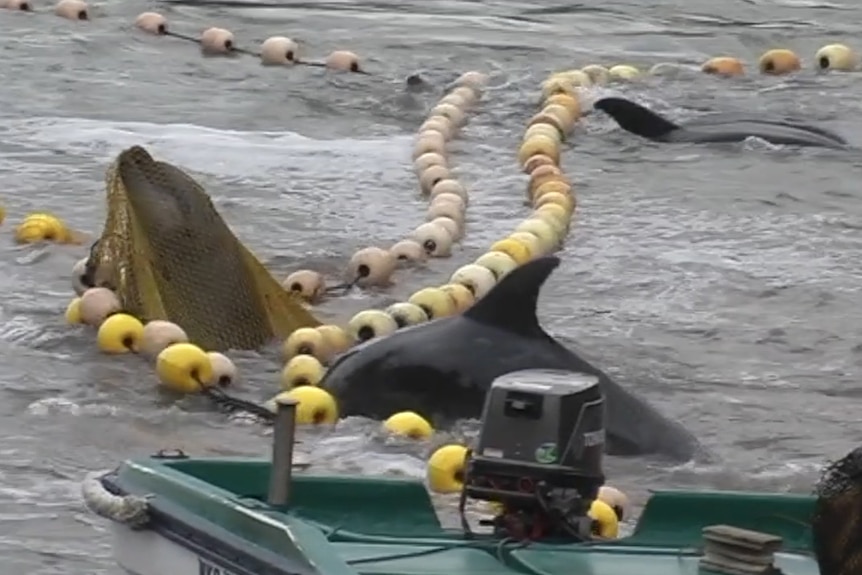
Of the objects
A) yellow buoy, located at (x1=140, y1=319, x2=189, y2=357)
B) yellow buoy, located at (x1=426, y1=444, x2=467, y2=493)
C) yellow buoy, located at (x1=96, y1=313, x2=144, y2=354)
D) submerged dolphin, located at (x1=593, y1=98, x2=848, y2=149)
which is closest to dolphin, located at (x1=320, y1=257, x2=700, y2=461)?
yellow buoy, located at (x1=426, y1=444, x2=467, y2=493)

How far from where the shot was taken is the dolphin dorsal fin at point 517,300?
884cm

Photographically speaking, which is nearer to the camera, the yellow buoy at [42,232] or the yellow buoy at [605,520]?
the yellow buoy at [605,520]

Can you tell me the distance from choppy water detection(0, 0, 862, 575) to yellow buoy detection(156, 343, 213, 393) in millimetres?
156

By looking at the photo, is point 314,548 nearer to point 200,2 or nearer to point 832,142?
point 832,142

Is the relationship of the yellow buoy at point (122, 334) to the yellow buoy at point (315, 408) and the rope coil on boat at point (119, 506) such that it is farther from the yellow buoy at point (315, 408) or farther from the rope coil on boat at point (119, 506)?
the rope coil on boat at point (119, 506)

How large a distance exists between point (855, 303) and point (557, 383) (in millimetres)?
7250

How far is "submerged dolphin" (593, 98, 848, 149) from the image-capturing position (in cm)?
1883

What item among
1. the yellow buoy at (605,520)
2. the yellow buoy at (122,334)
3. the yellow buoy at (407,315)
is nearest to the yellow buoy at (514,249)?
the yellow buoy at (407,315)

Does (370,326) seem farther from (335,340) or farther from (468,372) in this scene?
(468,372)

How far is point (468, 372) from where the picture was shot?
→ 968 cm

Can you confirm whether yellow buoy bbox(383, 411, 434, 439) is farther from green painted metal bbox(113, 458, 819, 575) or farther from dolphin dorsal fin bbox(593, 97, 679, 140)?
dolphin dorsal fin bbox(593, 97, 679, 140)

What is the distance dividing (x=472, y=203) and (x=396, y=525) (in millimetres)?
9507

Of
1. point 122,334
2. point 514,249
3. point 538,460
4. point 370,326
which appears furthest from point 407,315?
point 538,460

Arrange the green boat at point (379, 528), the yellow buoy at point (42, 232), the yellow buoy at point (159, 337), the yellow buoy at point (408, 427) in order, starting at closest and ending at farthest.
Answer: the green boat at point (379, 528), the yellow buoy at point (408, 427), the yellow buoy at point (159, 337), the yellow buoy at point (42, 232)
